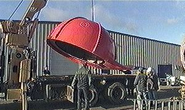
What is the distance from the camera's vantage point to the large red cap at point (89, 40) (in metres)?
12.4

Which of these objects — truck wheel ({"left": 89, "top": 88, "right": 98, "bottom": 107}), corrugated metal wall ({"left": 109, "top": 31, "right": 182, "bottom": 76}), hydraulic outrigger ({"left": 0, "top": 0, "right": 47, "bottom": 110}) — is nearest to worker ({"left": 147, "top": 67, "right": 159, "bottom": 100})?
truck wheel ({"left": 89, "top": 88, "right": 98, "bottom": 107})

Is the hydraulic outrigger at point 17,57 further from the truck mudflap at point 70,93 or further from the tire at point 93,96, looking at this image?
the tire at point 93,96

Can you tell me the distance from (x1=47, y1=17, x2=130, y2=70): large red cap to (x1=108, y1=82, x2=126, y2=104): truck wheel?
32.0 inches

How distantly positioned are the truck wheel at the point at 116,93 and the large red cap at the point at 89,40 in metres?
0.81

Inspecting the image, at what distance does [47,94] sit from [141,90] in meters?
3.55

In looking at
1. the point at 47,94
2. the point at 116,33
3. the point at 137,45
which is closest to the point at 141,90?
the point at 47,94

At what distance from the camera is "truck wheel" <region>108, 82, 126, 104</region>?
13.4 m

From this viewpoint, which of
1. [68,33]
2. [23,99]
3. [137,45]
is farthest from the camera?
[137,45]

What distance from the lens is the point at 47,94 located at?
11656 millimetres

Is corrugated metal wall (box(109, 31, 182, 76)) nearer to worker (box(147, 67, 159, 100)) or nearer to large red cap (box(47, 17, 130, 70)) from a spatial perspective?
large red cap (box(47, 17, 130, 70))

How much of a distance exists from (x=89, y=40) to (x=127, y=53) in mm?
15024

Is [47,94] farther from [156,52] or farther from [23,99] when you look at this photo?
[156,52]

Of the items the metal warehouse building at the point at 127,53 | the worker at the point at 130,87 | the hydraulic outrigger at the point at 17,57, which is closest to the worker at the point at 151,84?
the worker at the point at 130,87

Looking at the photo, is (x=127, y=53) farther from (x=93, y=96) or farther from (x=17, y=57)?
(x=17, y=57)
